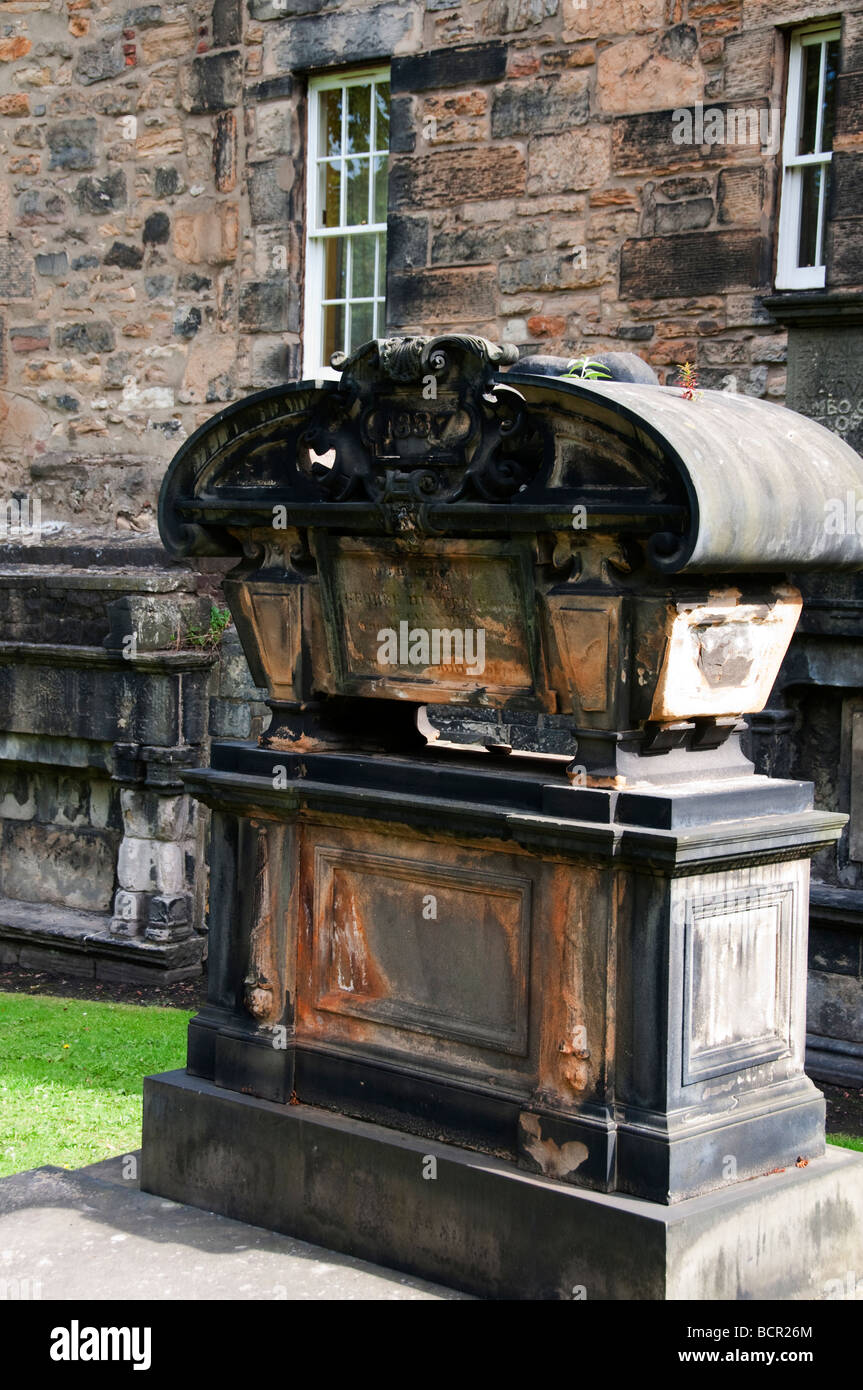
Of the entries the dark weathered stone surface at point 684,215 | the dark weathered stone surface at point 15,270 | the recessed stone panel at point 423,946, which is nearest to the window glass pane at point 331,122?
the dark weathered stone surface at point 15,270

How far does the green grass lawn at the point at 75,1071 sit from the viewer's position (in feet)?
20.3

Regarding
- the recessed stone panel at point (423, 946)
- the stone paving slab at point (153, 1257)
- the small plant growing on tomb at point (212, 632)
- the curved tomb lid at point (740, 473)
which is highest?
the curved tomb lid at point (740, 473)

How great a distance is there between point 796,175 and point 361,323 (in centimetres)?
291

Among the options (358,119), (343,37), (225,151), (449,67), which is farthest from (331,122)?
(449,67)

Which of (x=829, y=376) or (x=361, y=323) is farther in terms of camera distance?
(x=361, y=323)

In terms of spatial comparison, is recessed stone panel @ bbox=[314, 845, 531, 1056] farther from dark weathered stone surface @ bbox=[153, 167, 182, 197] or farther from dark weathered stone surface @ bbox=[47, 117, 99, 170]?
dark weathered stone surface @ bbox=[47, 117, 99, 170]

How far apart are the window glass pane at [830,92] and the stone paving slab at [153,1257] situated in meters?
5.60

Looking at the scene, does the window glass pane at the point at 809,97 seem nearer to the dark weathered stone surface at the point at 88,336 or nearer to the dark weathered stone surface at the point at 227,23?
the dark weathered stone surface at the point at 227,23

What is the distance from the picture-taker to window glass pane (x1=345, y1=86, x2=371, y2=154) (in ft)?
31.8

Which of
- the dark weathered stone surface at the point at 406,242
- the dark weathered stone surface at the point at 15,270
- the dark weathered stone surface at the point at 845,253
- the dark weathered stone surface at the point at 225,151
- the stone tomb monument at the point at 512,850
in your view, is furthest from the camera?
the dark weathered stone surface at the point at 15,270

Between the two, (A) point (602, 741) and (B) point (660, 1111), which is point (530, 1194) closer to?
(B) point (660, 1111)

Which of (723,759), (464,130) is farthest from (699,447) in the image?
(464,130)

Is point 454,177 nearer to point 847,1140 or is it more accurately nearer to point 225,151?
point 225,151

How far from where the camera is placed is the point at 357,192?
9.80 m
